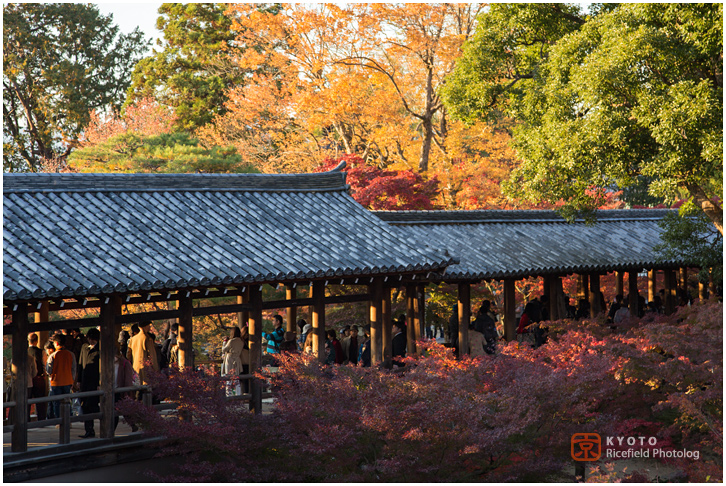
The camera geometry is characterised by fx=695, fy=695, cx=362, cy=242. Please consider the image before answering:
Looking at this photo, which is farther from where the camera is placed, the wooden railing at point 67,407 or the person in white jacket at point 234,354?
the person in white jacket at point 234,354

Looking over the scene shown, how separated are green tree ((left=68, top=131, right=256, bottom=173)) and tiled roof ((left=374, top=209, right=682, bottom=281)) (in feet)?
41.0

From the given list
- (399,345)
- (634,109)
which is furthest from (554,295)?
(634,109)

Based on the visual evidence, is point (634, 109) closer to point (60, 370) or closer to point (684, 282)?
point (60, 370)

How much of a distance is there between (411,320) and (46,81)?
2844 centimetres

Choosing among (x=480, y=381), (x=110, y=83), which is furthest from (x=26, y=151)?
(x=480, y=381)

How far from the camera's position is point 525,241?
16094mm

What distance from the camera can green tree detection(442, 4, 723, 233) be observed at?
456 inches

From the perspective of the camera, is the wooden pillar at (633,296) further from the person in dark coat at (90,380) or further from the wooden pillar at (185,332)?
the person in dark coat at (90,380)

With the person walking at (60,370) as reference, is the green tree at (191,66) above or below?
above

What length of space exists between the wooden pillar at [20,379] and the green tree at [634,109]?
935cm

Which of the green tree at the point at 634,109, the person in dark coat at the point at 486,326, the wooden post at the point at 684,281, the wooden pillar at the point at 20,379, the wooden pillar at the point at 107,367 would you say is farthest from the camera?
the wooden post at the point at 684,281

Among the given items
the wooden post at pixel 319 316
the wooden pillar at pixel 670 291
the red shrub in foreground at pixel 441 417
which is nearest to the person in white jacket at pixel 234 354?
the wooden post at pixel 319 316

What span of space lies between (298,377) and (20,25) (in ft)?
105

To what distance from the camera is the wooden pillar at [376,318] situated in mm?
12508
